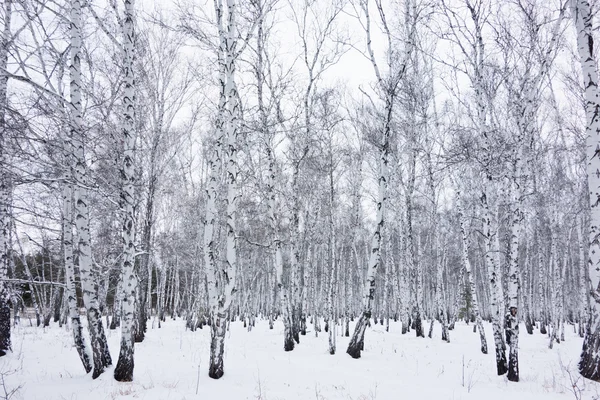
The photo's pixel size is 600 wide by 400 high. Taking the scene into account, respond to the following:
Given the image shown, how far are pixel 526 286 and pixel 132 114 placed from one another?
25313 millimetres

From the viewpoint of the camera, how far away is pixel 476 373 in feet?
26.8

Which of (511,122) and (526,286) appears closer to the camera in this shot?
(511,122)

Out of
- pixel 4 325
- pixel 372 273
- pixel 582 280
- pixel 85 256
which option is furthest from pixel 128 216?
pixel 582 280

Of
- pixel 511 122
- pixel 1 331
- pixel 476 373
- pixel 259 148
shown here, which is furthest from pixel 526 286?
pixel 1 331

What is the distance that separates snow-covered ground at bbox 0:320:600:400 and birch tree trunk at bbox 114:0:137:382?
0.45m

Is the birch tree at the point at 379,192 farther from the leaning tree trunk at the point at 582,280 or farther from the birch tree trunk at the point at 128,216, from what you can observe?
the leaning tree trunk at the point at 582,280

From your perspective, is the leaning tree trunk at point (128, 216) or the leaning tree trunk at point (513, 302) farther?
the leaning tree trunk at point (513, 302)

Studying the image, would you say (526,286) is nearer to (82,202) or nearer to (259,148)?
(259,148)

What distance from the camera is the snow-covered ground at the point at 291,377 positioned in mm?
5867

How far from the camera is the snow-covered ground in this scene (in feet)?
19.2

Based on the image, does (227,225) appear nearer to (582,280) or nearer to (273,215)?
(273,215)

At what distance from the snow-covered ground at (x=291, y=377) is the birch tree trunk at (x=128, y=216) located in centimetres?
45

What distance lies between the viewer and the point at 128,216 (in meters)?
6.71

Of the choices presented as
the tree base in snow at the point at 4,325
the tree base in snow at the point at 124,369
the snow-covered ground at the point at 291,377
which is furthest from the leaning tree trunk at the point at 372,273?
the tree base in snow at the point at 4,325
